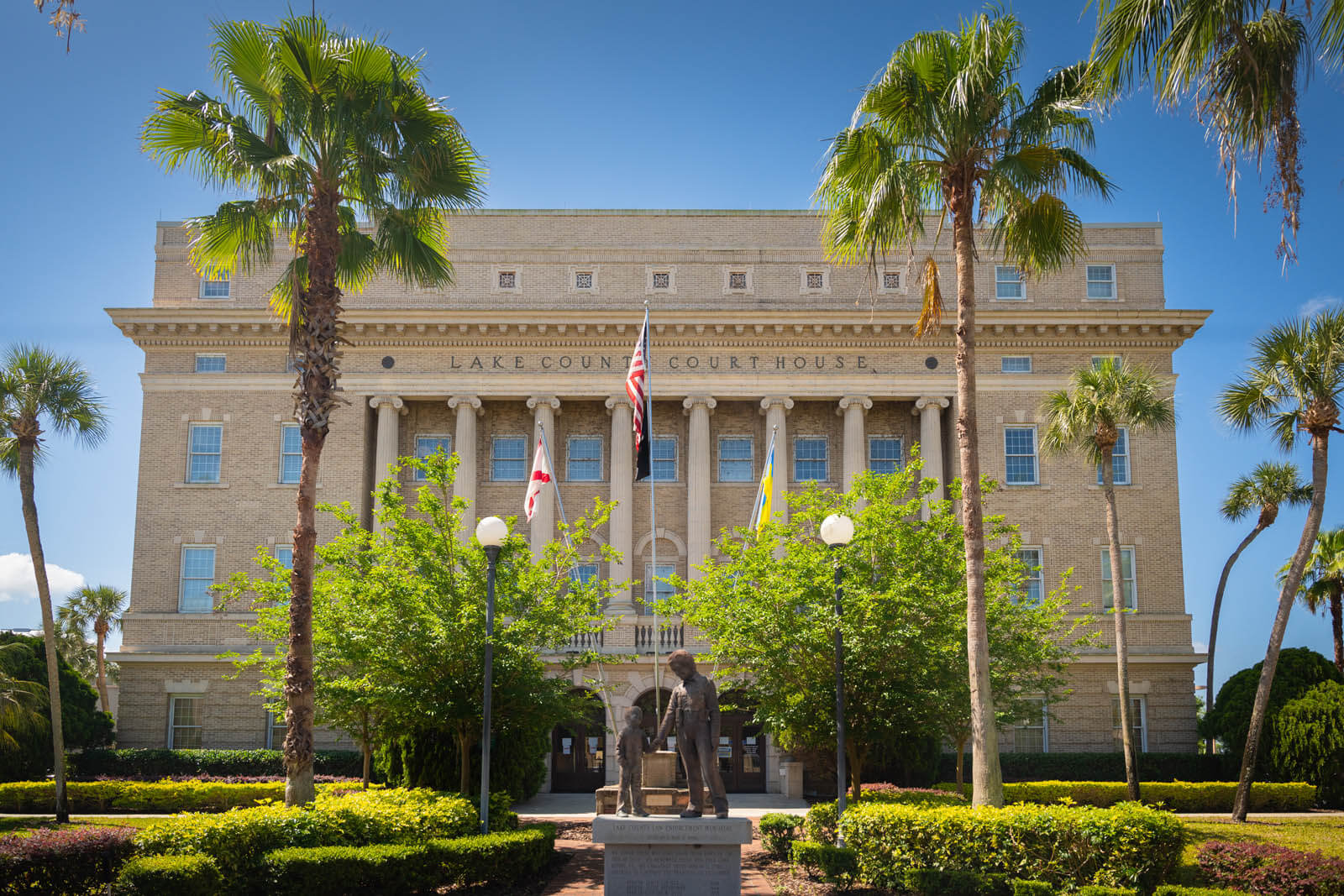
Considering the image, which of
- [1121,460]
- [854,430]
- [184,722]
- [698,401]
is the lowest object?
[184,722]

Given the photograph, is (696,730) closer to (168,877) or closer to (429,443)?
(168,877)

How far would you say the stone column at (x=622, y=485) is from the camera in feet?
124

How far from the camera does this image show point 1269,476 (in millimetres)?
39062

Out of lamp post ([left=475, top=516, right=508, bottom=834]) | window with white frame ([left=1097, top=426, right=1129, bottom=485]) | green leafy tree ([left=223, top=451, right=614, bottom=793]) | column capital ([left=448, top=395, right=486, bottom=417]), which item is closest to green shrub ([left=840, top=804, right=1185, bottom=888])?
lamp post ([left=475, top=516, right=508, bottom=834])

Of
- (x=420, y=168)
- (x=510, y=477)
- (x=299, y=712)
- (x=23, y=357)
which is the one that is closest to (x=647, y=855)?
(x=299, y=712)

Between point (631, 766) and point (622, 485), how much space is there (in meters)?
22.3

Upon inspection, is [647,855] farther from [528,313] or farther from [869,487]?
[528,313]

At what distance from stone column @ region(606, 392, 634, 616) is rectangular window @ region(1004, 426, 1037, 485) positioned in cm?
1212

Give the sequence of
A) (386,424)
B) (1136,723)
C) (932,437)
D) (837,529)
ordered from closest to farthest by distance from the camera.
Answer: (837,529), (1136,723), (932,437), (386,424)

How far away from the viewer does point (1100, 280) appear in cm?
3994

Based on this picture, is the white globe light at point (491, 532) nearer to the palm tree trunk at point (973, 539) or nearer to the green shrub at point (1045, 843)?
the palm tree trunk at point (973, 539)

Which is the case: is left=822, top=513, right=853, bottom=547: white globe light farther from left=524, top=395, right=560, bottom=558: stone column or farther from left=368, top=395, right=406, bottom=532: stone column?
left=368, top=395, right=406, bottom=532: stone column

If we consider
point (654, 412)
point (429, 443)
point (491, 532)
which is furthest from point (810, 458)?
point (491, 532)

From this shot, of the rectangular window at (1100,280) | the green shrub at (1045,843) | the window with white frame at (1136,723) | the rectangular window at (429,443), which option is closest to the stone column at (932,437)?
the rectangular window at (1100,280)
